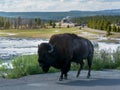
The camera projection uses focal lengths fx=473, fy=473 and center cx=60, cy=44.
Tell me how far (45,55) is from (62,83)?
1.03m

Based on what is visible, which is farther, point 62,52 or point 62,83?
point 62,52

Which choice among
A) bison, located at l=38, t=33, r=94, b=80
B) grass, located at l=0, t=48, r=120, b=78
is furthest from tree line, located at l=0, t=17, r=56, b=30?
bison, located at l=38, t=33, r=94, b=80

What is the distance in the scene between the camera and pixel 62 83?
579 inches

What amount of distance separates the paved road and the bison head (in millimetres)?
574

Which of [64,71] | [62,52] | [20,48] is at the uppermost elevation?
[62,52]

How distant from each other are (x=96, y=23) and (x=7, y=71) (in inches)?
4767

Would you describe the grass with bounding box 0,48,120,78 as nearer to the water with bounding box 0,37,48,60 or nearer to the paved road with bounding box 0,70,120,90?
the paved road with bounding box 0,70,120,90

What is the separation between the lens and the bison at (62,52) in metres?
14.9

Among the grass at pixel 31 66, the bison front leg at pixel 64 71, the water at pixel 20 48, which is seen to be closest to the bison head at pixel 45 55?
the bison front leg at pixel 64 71

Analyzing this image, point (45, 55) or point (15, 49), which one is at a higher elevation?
point (45, 55)

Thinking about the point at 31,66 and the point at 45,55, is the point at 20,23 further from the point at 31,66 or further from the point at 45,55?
the point at 45,55

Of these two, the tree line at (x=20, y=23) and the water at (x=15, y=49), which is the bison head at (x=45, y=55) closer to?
the water at (x=15, y=49)

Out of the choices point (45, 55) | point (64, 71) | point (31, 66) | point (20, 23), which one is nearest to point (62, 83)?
point (64, 71)

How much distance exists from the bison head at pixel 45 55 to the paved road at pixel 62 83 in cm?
57
